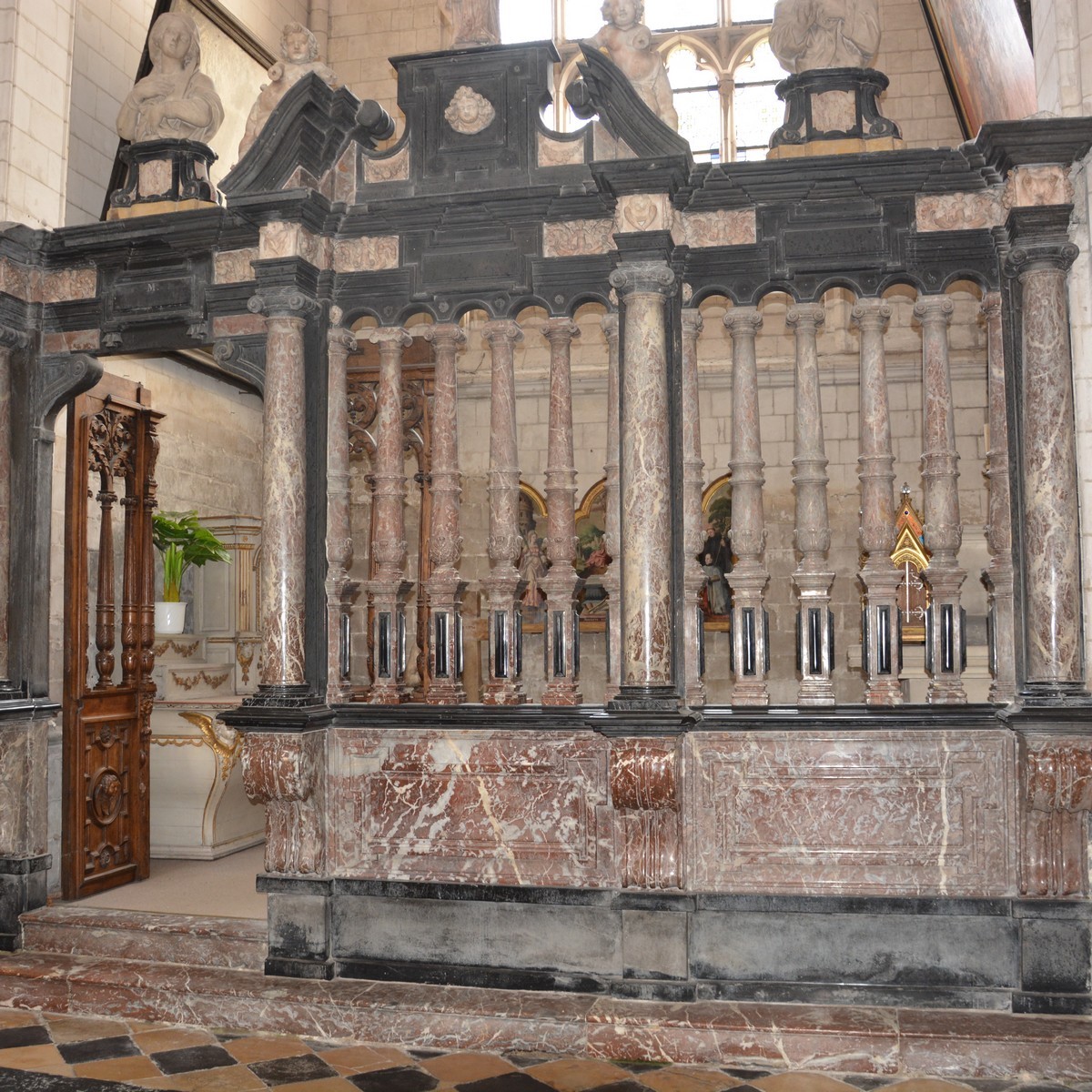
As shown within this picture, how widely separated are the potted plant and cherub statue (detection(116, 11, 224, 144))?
2.33 m

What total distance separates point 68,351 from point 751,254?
3028 mm

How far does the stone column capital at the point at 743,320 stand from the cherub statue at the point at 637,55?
76 cm

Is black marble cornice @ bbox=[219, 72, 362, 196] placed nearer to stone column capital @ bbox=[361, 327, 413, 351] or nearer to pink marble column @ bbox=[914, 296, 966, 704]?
stone column capital @ bbox=[361, 327, 413, 351]

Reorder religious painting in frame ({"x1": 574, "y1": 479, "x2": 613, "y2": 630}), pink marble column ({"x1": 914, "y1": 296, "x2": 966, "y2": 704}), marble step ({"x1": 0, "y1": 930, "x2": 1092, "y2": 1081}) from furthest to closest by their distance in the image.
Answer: religious painting in frame ({"x1": 574, "y1": 479, "x2": 613, "y2": 630})
pink marble column ({"x1": 914, "y1": 296, "x2": 966, "y2": 704})
marble step ({"x1": 0, "y1": 930, "x2": 1092, "y2": 1081})

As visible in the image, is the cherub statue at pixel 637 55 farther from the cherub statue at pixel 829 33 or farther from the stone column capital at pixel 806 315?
the stone column capital at pixel 806 315

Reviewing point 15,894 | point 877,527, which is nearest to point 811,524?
point 877,527

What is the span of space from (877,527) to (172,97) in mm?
3642

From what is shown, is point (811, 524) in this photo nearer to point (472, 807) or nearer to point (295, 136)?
point (472, 807)

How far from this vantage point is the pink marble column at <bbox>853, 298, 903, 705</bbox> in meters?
4.46

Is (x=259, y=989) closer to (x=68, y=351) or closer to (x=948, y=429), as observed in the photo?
(x=68, y=351)

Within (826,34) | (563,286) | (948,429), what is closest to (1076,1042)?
(948,429)

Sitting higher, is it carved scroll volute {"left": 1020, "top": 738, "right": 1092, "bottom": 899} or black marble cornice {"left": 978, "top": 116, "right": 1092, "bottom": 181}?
black marble cornice {"left": 978, "top": 116, "right": 1092, "bottom": 181}

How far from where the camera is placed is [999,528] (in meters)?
4.43

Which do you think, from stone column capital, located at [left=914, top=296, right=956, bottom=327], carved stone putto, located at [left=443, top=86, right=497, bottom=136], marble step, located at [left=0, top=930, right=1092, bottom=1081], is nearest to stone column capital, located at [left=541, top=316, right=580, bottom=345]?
carved stone putto, located at [left=443, top=86, right=497, bottom=136]
